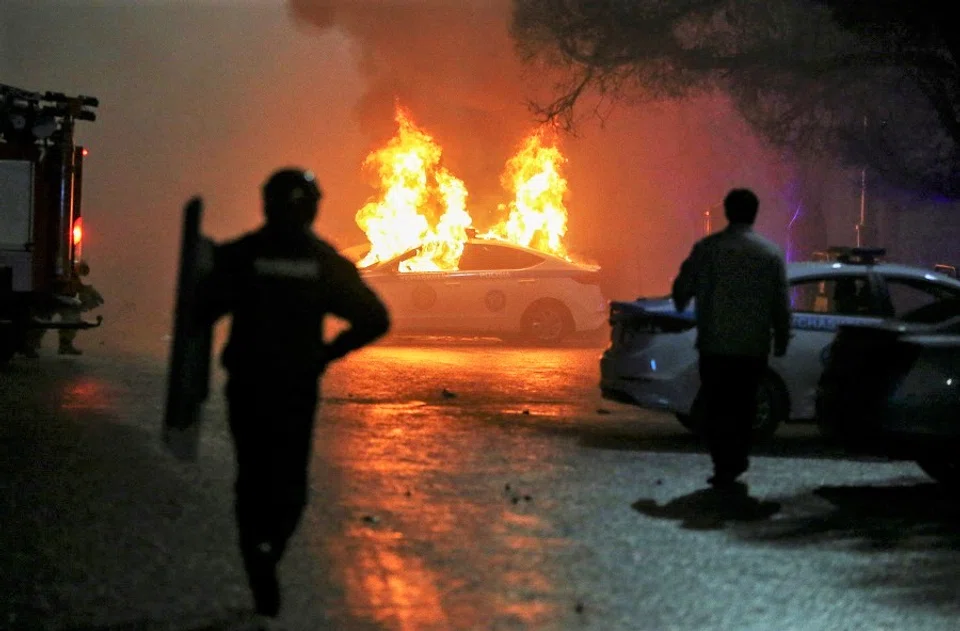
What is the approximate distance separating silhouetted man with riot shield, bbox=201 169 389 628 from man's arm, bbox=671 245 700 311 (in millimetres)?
3785

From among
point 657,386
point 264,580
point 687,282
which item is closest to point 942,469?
point 687,282

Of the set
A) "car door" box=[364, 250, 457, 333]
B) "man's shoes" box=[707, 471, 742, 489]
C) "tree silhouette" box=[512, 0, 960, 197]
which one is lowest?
"man's shoes" box=[707, 471, 742, 489]

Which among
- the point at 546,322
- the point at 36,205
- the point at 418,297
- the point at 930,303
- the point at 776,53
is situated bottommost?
the point at 546,322

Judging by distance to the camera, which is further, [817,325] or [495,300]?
[495,300]

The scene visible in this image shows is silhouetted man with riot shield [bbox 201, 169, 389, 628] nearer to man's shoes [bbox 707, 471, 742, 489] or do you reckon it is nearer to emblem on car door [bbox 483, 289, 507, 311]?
man's shoes [bbox 707, 471, 742, 489]

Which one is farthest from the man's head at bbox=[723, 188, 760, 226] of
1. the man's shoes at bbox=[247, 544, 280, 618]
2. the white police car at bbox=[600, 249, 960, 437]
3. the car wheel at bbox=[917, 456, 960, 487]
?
the man's shoes at bbox=[247, 544, 280, 618]

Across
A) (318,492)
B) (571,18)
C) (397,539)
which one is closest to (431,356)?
(571,18)

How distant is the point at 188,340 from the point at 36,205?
37.8ft

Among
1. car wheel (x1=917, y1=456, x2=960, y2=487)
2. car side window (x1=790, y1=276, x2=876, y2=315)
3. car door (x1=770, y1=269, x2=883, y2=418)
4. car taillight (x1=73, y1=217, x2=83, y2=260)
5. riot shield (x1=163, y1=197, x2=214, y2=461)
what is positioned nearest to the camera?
riot shield (x1=163, y1=197, x2=214, y2=461)

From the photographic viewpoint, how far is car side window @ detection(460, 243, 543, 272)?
68.7 ft

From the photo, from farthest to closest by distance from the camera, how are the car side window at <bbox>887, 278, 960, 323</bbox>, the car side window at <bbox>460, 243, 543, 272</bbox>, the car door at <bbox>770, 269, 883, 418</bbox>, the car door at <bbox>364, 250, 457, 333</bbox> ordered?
the car side window at <bbox>460, 243, 543, 272</bbox>
the car door at <bbox>364, 250, 457, 333</bbox>
the car door at <bbox>770, 269, 883, 418</bbox>
the car side window at <bbox>887, 278, 960, 323</bbox>

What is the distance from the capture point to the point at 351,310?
556cm

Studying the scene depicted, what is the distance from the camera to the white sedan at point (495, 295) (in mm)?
20750

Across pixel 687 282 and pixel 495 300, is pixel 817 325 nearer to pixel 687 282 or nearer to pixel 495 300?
pixel 687 282
